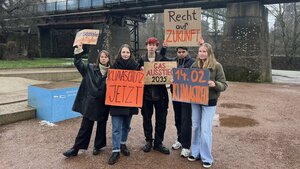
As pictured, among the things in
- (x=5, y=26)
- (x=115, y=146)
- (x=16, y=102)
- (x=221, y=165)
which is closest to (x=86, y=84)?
(x=115, y=146)

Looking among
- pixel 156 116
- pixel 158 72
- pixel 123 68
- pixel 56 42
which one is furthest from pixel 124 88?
pixel 56 42

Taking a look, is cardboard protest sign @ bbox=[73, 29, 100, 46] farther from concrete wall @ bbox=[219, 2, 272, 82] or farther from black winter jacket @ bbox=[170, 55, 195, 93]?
concrete wall @ bbox=[219, 2, 272, 82]

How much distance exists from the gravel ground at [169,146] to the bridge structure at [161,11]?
408 inches

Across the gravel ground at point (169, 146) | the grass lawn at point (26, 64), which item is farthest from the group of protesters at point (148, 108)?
the grass lawn at point (26, 64)

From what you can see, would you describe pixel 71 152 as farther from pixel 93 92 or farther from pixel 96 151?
pixel 93 92

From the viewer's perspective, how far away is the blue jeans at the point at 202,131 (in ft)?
13.6

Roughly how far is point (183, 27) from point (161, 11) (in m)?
20.9

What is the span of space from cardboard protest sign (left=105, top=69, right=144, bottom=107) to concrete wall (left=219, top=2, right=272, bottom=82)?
1455 centimetres

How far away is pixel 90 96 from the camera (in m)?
4.42

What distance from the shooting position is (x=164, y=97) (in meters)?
4.68

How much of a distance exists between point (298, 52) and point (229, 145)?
3917 cm

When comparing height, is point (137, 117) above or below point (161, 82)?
below

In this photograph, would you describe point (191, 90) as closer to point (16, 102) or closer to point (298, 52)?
point (16, 102)

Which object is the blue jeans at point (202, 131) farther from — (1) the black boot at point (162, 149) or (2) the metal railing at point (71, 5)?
(2) the metal railing at point (71, 5)
